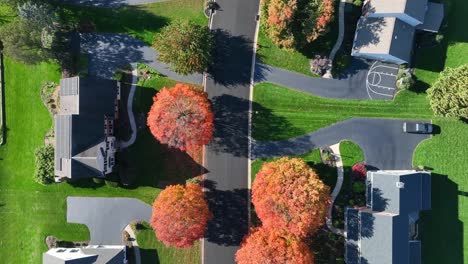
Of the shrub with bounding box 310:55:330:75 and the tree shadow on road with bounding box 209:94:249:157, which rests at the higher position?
the shrub with bounding box 310:55:330:75

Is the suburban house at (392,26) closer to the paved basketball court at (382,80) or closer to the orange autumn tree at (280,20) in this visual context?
the paved basketball court at (382,80)

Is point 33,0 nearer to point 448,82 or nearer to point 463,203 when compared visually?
point 448,82

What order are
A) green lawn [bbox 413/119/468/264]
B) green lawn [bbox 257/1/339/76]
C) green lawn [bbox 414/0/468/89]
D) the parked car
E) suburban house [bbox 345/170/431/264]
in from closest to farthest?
suburban house [bbox 345/170/431/264] < green lawn [bbox 414/0/468/89] < the parked car < green lawn [bbox 413/119/468/264] < green lawn [bbox 257/1/339/76]

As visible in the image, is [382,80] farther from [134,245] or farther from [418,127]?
[134,245]

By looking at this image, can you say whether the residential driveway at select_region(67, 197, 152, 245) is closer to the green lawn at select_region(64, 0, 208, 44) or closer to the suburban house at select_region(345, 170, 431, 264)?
the green lawn at select_region(64, 0, 208, 44)

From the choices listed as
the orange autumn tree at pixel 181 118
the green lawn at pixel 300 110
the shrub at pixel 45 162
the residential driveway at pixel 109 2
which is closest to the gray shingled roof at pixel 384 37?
the green lawn at pixel 300 110

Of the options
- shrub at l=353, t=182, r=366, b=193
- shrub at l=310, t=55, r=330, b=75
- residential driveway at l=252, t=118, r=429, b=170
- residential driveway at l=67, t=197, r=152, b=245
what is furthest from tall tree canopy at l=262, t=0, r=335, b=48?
residential driveway at l=67, t=197, r=152, b=245
